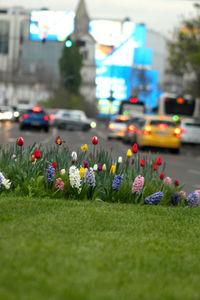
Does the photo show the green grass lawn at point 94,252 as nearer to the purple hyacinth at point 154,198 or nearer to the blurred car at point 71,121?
the purple hyacinth at point 154,198

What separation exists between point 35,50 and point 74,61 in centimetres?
3421

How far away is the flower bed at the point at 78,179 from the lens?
10602mm

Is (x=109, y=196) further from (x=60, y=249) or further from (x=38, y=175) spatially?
(x=60, y=249)

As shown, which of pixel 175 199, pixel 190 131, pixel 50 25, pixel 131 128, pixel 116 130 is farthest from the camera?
pixel 50 25

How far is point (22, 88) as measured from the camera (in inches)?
6339

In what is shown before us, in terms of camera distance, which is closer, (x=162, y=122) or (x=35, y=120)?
(x=162, y=122)

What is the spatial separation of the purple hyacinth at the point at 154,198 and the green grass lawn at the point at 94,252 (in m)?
0.87

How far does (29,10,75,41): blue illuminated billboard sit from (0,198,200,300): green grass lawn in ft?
204

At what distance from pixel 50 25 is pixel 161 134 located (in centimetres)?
4000

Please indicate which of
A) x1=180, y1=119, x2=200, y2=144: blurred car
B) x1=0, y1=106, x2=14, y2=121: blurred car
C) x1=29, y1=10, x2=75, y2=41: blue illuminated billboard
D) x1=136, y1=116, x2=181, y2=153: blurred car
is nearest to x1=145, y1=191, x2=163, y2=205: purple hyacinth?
x1=136, y1=116, x2=181, y2=153: blurred car

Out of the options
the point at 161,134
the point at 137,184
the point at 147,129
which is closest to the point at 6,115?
the point at 147,129

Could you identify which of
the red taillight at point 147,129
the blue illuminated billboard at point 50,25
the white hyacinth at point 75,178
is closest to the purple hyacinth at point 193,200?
the white hyacinth at point 75,178

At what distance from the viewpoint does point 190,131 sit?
43750 mm

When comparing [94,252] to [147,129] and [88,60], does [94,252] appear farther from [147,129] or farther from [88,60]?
[88,60]
